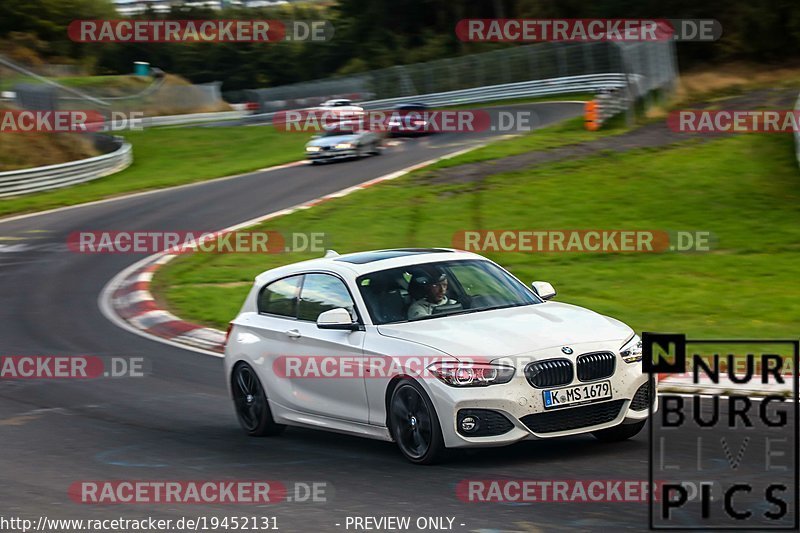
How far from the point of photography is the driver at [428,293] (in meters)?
8.78

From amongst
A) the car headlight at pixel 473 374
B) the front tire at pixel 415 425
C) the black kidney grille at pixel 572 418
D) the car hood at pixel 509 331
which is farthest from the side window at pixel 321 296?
the black kidney grille at pixel 572 418

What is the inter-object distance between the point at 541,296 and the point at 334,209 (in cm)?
1675

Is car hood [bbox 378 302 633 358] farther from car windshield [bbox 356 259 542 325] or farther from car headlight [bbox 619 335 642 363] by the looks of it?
car windshield [bbox 356 259 542 325]

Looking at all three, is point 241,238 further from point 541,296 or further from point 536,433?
point 536,433

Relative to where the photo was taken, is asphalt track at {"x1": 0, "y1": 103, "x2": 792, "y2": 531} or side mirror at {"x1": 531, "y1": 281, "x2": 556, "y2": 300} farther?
side mirror at {"x1": 531, "y1": 281, "x2": 556, "y2": 300}

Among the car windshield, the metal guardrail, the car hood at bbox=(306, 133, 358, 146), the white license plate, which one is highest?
the car windshield

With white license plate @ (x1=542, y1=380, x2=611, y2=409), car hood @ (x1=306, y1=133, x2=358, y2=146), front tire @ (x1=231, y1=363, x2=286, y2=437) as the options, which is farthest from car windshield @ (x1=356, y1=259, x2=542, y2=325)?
car hood @ (x1=306, y1=133, x2=358, y2=146)

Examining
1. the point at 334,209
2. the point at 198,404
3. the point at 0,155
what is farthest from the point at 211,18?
the point at 198,404

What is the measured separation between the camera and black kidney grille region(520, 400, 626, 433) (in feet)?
25.5

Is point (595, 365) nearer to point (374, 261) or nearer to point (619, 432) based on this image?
point (619, 432)

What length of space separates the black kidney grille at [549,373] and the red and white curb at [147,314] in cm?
634

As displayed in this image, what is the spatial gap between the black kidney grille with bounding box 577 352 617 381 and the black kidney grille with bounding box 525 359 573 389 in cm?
9

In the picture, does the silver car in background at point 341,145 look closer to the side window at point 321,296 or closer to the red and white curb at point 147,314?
the red and white curb at point 147,314

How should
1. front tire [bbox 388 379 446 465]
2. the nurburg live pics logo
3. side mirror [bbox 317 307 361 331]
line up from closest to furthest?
the nurburg live pics logo
front tire [bbox 388 379 446 465]
side mirror [bbox 317 307 361 331]
